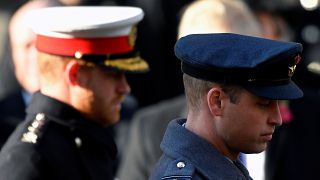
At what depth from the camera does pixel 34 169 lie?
13.3ft

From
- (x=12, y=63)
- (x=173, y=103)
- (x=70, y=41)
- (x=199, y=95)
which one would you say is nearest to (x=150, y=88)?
(x=12, y=63)

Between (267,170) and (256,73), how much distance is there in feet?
6.06

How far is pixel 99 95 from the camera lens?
14.6 feet

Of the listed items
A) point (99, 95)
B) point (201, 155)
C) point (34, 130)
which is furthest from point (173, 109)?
point (201, 155)

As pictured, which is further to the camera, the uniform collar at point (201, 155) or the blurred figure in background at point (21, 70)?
the blurred figure in background at point (21, 70)

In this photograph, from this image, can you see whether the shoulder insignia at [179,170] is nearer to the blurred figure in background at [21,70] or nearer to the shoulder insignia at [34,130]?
the shoulder insignia at [34,130]

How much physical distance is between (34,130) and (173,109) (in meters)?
1.24

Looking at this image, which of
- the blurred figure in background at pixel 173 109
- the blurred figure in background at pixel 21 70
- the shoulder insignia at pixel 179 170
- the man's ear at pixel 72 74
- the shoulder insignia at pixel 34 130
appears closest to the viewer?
the shoulder insignia at pixel 179 170

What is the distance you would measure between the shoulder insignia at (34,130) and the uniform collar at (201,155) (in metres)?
1.00

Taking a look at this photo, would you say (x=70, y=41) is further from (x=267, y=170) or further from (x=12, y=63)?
(x=12, y=63)

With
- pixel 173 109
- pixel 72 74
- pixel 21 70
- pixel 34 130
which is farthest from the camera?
pixel 21 70

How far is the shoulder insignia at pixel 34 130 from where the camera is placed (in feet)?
13.8

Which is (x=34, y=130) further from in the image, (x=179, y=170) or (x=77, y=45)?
(x=179, y=170)

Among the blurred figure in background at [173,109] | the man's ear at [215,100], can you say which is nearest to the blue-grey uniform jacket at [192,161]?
the man's ear at [215,100]
